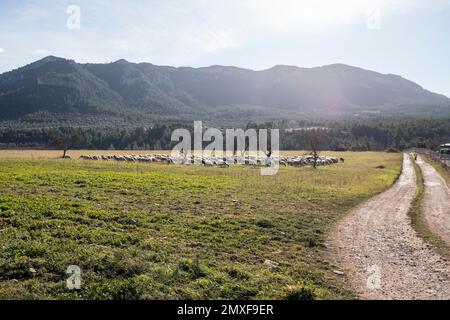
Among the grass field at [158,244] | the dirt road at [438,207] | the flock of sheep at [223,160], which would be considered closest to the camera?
the grass field at [158,244]

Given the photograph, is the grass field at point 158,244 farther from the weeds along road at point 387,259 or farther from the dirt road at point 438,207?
the dirt road at point 438,207

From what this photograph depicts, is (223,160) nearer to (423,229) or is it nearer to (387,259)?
(423,229)

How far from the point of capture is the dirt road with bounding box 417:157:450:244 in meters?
23.5

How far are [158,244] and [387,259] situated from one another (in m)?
10.3

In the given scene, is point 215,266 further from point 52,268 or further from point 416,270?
point 416,270

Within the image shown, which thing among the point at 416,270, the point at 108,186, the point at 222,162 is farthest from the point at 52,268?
the point at 222,162

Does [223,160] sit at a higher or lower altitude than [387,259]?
higher

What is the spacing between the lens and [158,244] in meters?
15.9

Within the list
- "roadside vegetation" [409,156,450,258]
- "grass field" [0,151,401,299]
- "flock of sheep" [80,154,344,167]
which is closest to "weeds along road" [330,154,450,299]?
"roadside vegetation" [409,156,450,258]

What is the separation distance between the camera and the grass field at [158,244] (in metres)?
11.6

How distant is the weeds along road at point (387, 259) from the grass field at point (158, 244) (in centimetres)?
92

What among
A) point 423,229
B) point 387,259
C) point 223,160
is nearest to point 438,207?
point 423,229

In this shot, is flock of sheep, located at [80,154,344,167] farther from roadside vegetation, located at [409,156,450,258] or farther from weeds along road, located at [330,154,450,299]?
weeds along road, located at [330,154,450,299]

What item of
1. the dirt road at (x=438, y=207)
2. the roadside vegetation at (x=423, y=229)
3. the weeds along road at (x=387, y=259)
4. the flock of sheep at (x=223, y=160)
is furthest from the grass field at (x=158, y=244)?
the flock of sheep at (x=223, y=160)
